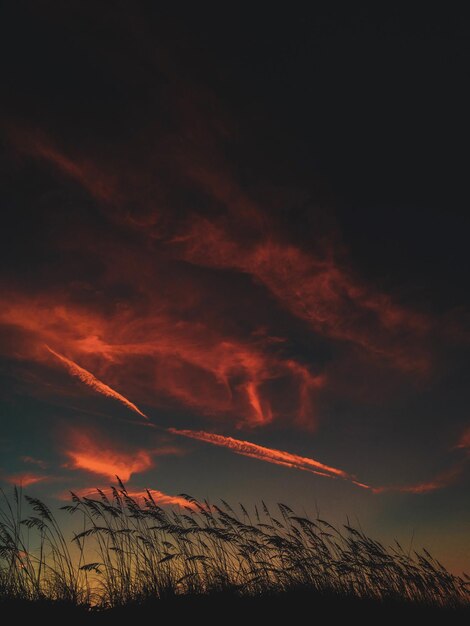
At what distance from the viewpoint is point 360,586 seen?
301 inches

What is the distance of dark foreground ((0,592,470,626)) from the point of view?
518cm

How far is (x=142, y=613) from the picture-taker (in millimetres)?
5531

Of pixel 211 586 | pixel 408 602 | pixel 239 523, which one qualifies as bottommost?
pixel 408 602

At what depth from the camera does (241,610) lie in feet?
19.2

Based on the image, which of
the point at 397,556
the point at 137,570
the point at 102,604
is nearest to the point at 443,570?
the point at 397,556

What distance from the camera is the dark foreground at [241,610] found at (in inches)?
204

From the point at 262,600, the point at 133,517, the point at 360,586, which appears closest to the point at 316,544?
the point at 360,586

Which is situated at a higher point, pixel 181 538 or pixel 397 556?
pixel 181 538

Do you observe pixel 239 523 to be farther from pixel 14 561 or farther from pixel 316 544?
pixel 14 561

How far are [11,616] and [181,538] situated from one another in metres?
3.50

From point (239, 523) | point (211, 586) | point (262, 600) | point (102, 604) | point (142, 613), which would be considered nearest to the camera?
point (142, 613)

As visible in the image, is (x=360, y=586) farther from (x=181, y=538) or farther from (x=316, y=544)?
(x=181, y=538)

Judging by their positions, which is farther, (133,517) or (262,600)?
(133,517)

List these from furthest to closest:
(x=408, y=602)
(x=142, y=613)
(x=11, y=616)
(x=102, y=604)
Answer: (x=408, y=602), (x=102, y=604), (x=142, y=613), (x=11, y=616)
